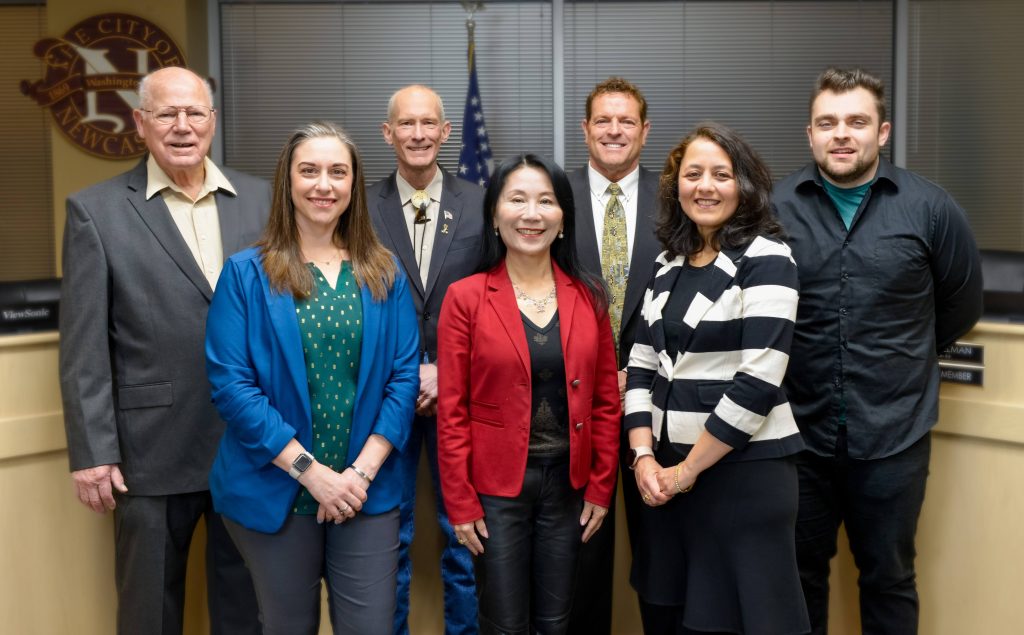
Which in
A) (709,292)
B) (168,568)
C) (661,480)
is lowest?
(168,568)

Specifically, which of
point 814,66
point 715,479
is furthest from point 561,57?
point 715,479

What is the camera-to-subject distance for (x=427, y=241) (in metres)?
2.93

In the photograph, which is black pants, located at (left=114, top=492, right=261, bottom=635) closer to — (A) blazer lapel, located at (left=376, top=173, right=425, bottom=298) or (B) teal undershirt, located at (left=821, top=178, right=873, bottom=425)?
(A) blazer lapel, located at (left=376, top=173, right=425, bottom=298)

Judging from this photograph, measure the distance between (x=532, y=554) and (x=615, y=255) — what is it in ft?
3.41

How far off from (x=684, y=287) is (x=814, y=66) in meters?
3.54

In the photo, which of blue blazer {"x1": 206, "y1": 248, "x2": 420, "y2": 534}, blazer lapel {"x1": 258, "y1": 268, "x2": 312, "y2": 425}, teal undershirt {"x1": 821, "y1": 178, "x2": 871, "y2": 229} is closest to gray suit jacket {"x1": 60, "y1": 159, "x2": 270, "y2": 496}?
blue blazer {"x1": 206, "y1": 248, "x2": 420, "y2": 534}

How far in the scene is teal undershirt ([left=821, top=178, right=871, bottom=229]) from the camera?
2.49 m

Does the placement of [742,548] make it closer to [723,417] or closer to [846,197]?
[723,417]

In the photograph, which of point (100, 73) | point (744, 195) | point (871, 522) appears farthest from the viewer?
point (100, 73)

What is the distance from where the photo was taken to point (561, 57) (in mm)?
5109

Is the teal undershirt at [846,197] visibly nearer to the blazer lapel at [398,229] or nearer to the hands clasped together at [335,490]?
the blazer lapel at [398,229]

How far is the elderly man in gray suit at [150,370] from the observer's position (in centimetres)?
234

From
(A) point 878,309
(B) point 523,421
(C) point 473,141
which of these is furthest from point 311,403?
(C) point 473,141

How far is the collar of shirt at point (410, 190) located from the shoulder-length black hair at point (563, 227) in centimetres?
67
